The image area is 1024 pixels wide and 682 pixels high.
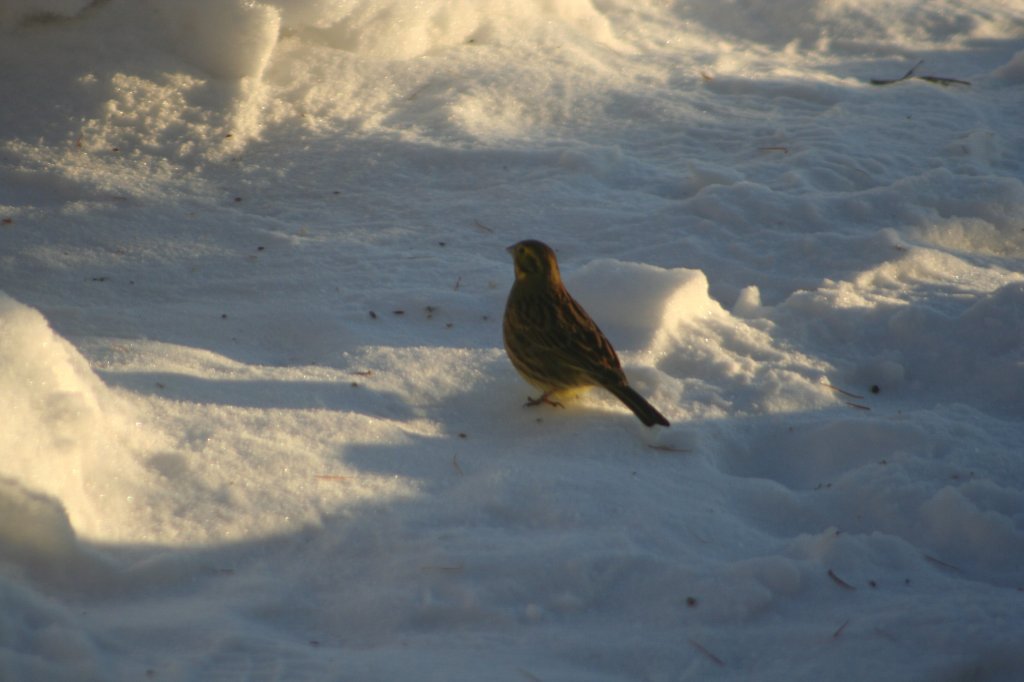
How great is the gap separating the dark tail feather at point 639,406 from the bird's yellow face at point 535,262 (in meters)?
0.59

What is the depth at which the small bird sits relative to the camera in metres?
3.79

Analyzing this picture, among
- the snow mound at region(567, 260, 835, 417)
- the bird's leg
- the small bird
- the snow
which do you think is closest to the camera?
the snow

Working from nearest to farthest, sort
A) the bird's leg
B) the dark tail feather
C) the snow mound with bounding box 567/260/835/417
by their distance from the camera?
1. the dark tail feather
2. the bird's leg
3. the snow mound with bounding box 567/260/835/417

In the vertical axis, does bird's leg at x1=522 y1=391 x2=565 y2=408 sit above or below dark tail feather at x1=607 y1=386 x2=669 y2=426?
below

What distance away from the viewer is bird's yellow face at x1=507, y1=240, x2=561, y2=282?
13.4ft

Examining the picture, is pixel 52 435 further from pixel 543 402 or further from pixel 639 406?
pixel 639 406

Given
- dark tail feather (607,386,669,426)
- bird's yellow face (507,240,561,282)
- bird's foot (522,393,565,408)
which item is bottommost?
bird's foot (522,393,565,408)

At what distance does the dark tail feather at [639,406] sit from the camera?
3680mm

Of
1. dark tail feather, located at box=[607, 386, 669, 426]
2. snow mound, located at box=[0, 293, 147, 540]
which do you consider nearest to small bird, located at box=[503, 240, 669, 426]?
dark tail feather, located at box=[607, 386, 669, 426]

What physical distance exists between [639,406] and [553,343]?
1.33 feet

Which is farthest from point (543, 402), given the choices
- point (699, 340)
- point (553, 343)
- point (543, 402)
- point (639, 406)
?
point (699, 340)

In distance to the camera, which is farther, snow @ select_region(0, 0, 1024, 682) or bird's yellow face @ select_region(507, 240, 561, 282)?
bird's yellow face @ select_region(507, 240, 561, 282)

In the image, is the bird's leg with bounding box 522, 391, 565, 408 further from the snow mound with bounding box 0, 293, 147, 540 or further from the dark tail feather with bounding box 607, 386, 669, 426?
the snow mound with bounding box 0, 293, 147, 540

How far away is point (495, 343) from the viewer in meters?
4.51
